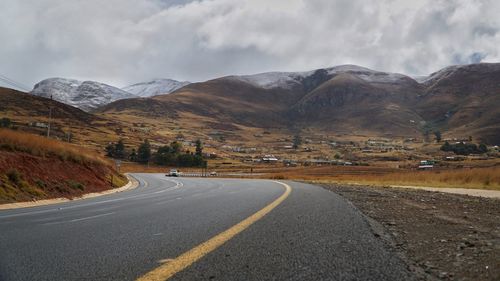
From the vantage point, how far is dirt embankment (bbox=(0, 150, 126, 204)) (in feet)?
68.0

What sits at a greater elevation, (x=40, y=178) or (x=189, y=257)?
(x=40, y=178)

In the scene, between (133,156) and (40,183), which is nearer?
(40,183)

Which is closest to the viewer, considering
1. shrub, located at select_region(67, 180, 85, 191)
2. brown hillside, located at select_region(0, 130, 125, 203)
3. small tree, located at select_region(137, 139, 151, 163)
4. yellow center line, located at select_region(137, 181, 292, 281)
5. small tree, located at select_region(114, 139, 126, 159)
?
yellow center line, located at select_region(137, 181, 292, 281)

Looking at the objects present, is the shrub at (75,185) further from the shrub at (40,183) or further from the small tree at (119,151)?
the small tree at (119,151)

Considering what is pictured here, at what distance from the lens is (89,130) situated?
16650 cm

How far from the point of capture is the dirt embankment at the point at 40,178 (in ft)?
68.0

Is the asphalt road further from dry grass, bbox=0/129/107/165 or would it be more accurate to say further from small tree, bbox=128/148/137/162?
small tree, bbox=128/148/137/162

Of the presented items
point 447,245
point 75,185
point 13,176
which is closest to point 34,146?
point 75,185

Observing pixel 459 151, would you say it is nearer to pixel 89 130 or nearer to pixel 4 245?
pixel 89 130

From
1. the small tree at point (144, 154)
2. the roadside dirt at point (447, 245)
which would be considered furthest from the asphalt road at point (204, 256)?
the small tree at point (144, 154)

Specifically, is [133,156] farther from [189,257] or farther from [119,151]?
[189,257]

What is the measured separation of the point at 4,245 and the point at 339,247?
4.84m

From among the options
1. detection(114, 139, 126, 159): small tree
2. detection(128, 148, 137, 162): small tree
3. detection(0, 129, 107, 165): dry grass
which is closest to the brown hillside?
detection(0, 129, 107, 165): dry grass

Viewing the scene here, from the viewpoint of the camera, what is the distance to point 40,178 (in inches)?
941
